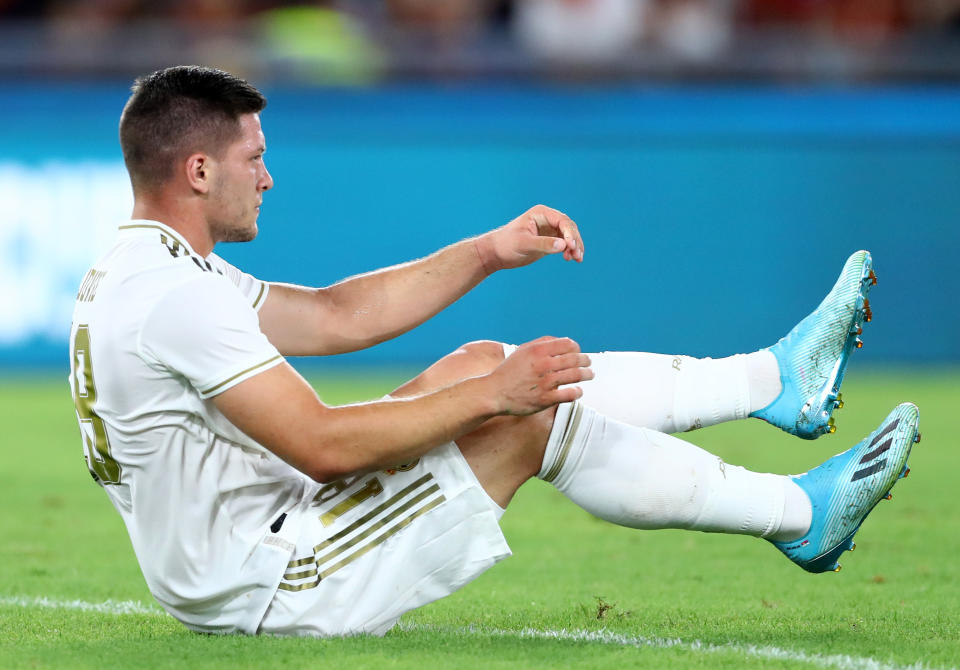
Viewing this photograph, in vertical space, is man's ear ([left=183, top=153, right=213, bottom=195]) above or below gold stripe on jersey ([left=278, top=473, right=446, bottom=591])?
above

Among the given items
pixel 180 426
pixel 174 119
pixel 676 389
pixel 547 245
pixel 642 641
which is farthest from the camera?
pixel 547 245

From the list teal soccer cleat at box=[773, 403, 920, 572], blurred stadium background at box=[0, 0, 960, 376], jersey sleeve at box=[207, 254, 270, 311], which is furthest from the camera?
blurred stadium background at box=[0, 0, 960, 376]

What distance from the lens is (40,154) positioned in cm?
1077

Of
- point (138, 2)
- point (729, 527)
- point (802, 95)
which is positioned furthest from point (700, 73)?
point (729, 527)

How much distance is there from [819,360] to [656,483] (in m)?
0.64

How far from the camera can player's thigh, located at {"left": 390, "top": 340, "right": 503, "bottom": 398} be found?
11.4ft

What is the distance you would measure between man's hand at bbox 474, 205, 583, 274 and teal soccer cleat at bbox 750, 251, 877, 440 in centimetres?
64

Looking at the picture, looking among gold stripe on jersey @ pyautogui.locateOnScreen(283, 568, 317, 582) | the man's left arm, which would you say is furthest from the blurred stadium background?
gold stripe on jersey @ pyautogui.locateOnScreen(283, 568, 317, 582)

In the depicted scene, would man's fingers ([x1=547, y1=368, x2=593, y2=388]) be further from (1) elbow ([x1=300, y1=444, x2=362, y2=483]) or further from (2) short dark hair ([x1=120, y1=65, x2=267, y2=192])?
(2) short dark hair ([x1=120, y1=65, x2=267, y2=192])

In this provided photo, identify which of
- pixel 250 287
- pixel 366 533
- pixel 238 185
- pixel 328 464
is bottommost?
pixel 366 533

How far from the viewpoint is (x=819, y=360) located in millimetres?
3797

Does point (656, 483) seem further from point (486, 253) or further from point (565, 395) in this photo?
point (486, 253)

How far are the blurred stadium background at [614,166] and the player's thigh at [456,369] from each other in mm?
7308

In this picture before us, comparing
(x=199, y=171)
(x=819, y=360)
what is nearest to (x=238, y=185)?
(x=199, y=171)
